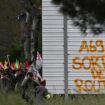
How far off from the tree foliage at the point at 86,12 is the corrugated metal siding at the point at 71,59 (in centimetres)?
852

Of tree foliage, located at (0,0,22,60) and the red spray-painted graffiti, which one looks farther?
tree foliage, located at (0,0,22,60)

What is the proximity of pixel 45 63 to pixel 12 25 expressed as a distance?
3118 cm

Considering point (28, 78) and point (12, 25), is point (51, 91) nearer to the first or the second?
point (28, 78)

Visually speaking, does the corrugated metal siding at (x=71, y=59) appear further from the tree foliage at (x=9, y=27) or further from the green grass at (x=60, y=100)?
the tree foliage at (x=9, y=27)

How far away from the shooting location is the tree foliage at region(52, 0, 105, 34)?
5438 millimetres

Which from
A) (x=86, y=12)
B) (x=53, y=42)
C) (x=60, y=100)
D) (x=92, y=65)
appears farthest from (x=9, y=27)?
(x=86, y=12)

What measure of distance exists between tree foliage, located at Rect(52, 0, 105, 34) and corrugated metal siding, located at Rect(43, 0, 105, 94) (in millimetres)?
8516

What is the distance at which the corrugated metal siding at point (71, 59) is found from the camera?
1445 centimetres

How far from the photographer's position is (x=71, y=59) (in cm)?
1450

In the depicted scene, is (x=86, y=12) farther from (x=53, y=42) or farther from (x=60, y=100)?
(x=53, y=42)

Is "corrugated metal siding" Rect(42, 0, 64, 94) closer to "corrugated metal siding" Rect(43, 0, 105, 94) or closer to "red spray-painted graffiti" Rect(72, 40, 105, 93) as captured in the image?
"corrugated metal siding" Rect(43, 0, 105, 94)

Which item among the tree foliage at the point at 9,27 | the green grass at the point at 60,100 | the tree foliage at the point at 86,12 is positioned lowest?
the tree foliage at the point at 9,27

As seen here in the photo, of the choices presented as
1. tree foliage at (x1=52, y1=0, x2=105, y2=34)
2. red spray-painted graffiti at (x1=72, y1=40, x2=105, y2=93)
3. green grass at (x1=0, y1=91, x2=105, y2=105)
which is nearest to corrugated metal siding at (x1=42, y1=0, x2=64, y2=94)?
red spray-painted graffiti at (x1=72, y1=40, x2=105, y2=93)

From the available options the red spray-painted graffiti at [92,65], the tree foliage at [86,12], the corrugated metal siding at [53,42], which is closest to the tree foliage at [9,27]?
the corrugated metal siding at [53,42]
